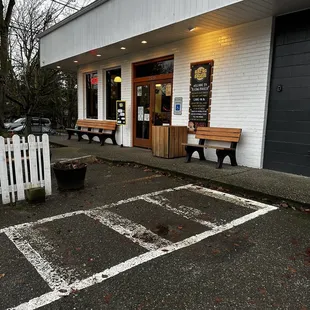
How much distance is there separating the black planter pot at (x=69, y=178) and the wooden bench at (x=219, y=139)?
2.99 metres

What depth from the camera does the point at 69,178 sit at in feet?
15.9

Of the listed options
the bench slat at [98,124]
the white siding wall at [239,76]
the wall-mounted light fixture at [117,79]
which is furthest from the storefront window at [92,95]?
the white siding wall at [239,76]

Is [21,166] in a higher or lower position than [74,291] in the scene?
higher

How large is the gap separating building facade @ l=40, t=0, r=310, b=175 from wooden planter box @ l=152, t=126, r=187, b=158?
39 centimetres

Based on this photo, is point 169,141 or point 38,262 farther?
point 169,141

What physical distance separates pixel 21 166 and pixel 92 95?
8.32m

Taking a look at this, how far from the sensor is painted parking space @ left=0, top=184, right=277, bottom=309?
2.42 m

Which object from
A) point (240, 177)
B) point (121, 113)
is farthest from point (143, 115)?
point (240, 177)

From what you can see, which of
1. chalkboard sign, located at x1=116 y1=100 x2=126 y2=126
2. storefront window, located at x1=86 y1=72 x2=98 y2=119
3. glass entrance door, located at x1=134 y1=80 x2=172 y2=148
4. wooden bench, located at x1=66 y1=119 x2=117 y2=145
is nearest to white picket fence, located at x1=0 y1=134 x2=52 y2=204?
glass entrance door, located at x1=134 y1=80 x2=172 y2=148

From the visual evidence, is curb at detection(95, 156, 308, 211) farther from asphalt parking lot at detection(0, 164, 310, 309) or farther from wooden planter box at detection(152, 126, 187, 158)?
wooden planter box at detection(152, 126, 187, 158)

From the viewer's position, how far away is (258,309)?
200 cm

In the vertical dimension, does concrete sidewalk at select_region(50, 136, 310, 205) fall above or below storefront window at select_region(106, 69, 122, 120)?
below

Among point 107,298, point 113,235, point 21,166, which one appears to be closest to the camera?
point 107,298

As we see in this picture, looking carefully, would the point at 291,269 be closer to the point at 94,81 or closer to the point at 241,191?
the point at 241,191
